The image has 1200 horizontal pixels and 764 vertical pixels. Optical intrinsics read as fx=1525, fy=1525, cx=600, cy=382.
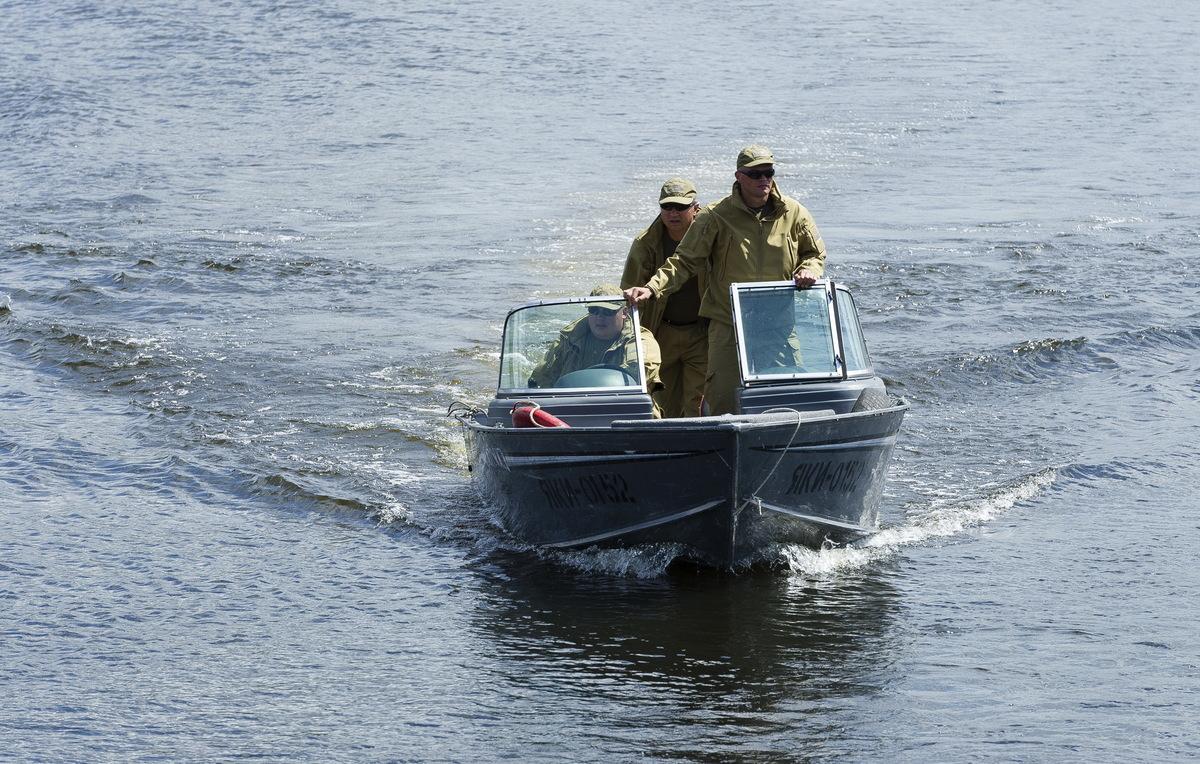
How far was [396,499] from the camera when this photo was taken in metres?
11.4

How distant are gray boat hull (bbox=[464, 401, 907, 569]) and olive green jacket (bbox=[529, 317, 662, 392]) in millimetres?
605

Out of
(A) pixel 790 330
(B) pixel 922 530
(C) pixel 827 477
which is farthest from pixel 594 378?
(B) pixel 922 530

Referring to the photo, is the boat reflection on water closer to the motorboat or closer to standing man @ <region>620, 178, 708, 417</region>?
the motorboat

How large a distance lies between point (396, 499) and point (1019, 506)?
4525 millimetres

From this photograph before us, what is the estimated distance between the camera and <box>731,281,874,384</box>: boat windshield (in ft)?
31.0

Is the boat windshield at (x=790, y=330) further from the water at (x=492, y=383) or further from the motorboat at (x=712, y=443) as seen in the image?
the water at (x=492, y=383)

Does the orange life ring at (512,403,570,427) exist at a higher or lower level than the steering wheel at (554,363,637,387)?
lower

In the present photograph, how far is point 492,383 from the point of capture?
47.5 ft

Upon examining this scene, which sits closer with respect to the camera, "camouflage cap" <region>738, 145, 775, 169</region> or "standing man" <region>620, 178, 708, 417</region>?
"camouflage cap" <region>738, 145, 775, 169</region>

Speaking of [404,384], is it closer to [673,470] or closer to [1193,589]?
[673,470]

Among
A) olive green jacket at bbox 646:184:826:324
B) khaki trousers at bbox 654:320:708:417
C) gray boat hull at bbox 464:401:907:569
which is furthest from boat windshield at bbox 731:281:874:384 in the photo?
khaki trousers at bbox 654:320:708:417

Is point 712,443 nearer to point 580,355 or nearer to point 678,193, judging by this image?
point 580,355

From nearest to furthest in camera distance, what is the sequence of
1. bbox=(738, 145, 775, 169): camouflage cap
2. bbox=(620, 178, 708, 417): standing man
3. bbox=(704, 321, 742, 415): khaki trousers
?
bbox=(738, 145, 775, 169): camouflage cap, bbox=(704, 321, 742, 415): khaki trousers, bbox=(620, 178, 708, 417): standing man

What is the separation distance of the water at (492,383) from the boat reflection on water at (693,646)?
34mm
